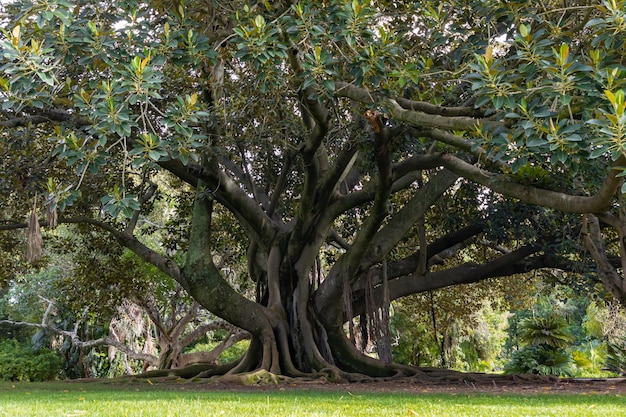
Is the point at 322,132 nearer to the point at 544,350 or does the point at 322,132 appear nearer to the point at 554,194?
the point at 554,194

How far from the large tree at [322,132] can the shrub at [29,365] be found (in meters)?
10.2

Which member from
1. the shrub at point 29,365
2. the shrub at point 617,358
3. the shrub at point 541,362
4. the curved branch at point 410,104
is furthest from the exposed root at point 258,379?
the shrub at point 29,365

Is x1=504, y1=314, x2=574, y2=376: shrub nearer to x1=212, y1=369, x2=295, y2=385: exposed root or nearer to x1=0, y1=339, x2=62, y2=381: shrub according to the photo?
x1=212, y1=369, x2=295, y2=385: exposed root

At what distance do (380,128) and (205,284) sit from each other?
3.86m

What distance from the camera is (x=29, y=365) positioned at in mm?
19391

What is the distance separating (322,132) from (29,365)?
15.8 meters

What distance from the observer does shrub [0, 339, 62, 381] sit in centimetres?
1925

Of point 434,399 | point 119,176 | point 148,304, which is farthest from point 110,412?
point 148,304

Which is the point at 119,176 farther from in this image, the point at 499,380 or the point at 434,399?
the point at 499,380

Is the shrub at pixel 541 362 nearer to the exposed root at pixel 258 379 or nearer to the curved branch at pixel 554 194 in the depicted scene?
the exposed root at pixel 258 379

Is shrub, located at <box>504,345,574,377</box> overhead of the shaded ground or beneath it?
overhead

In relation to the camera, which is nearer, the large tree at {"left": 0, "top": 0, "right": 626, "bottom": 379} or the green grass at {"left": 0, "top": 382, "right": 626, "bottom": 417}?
the large tree at {"left": 0, "top": 0, "right": 626, "bottom": 379}

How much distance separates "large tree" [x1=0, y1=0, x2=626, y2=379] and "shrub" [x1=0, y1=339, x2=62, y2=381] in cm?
1021

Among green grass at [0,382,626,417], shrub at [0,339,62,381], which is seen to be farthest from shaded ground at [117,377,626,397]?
shrub at [0,339,62,381]
